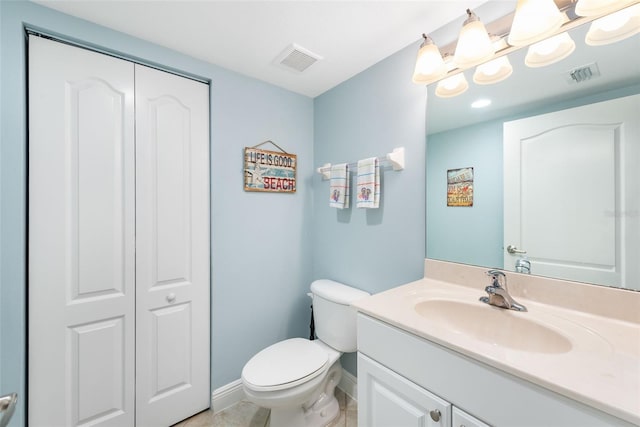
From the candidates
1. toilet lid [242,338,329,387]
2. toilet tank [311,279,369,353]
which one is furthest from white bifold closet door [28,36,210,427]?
toilet tank [311,279,369,353]

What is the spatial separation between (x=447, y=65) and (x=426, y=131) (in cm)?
31

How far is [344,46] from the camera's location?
4.68 ft

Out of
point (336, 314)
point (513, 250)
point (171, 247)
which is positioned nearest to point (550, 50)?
point (513, 250)

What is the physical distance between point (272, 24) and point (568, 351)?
1.72m

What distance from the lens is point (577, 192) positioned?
934 millimetres

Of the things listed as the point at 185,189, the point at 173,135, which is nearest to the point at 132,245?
the point at 185,189

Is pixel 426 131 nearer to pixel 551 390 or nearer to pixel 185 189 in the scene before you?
pixel 551 390

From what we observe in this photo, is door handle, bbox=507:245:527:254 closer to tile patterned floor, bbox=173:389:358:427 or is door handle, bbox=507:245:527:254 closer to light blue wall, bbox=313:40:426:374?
light blue wall, bbox=313:40:426:374

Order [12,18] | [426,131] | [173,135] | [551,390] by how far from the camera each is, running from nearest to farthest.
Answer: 1. [551,390]
2. [12,18]
3. [426,131]
4. [173,135]

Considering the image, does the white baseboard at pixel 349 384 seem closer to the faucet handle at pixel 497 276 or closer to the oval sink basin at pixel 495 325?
the oval sink basin at pixel 495 325

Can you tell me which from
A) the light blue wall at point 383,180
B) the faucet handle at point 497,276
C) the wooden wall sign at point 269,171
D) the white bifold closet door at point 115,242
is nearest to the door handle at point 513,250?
the faucet handle at point 497,276

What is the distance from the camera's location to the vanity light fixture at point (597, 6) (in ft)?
2.75

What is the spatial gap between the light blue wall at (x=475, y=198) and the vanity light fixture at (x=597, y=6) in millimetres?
292

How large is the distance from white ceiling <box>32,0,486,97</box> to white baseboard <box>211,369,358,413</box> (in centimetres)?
194
